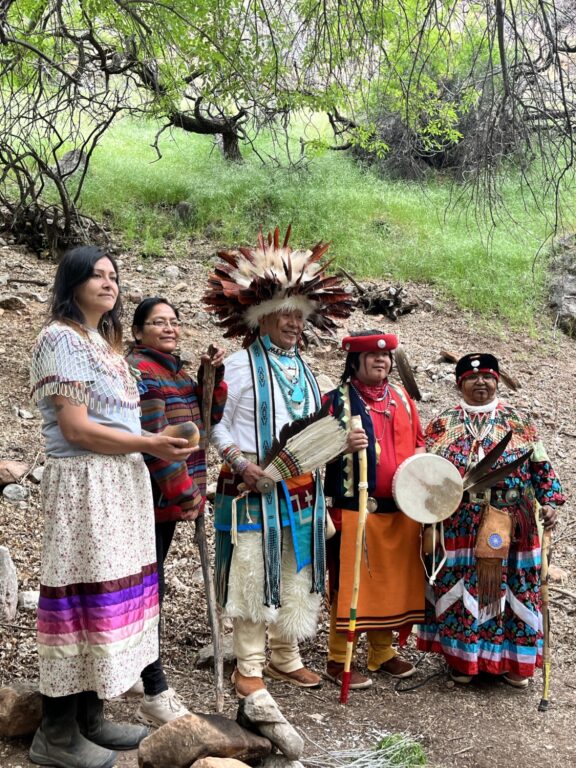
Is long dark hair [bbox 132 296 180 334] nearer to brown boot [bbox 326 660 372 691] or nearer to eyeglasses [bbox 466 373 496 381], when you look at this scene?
eyeglasses [bbox 466 373 496 381]

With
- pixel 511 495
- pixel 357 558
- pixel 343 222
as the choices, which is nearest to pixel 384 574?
pixel 357 558

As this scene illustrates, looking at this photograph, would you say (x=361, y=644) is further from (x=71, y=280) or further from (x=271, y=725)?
(x=71, y=280)

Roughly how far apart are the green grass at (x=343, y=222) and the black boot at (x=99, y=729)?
24.4ft

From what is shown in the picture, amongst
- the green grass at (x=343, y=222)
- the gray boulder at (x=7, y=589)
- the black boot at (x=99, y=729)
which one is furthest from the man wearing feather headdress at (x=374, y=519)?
the green grass at (x=343, y=222)

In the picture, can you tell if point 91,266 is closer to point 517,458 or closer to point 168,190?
point 517,458

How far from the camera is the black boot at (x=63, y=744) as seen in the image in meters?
2.85

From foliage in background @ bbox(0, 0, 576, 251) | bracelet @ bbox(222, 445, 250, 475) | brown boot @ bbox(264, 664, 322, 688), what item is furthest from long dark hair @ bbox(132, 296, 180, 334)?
brown boot @ bbox(264, 664, 322, 688)

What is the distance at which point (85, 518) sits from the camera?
9.11 feet

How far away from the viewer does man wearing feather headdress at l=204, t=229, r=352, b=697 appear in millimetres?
3777

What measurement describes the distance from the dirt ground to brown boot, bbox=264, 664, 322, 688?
0.05 meters

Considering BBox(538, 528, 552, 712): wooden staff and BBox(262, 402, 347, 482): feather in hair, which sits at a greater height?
BBox(262, 402, 347, 482): feather in hair

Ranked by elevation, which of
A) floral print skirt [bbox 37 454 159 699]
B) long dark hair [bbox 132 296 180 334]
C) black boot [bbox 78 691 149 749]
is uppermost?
long dark hair [bbox 132 296 180 334]

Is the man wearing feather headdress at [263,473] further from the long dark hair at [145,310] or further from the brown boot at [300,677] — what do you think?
the long dark hair at [145,310]

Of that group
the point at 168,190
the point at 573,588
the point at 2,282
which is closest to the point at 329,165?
the point at 168,190
